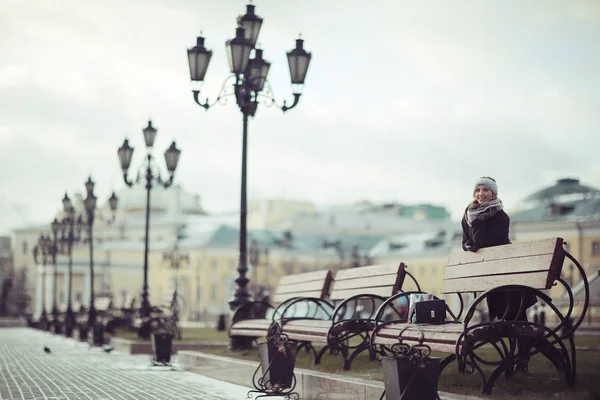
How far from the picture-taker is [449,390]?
791cm

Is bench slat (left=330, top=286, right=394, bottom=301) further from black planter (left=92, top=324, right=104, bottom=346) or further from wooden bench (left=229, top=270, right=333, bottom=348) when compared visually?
black planter (left=92, top=324, right=104, bottom=346)

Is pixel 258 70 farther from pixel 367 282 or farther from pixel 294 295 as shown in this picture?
pixel 367 282

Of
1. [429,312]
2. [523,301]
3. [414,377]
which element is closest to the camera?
[414,377]

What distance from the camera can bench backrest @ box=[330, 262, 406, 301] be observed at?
10.0 m

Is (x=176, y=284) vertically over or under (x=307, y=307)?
over

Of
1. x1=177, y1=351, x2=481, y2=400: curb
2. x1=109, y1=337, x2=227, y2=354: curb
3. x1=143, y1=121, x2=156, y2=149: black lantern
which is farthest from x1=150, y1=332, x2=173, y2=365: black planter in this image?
x1=143, y1=121, x2=156, y2=149: black lantern

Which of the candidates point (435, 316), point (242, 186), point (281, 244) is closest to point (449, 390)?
point (435, 316)

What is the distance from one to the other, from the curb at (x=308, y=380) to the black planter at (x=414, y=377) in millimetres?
405

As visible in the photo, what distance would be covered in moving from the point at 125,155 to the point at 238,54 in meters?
9.50

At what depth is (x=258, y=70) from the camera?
16234 millimetres

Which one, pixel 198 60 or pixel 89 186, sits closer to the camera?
pixel 198 60

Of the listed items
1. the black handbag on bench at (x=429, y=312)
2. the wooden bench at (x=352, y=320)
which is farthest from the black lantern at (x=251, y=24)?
the black handbag on bench at (x=429, y=312)

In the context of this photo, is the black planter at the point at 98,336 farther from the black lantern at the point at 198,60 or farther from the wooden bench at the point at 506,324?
the wooden bench at the point at 506,324

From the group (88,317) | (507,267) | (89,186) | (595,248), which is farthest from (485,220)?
(595,248)
